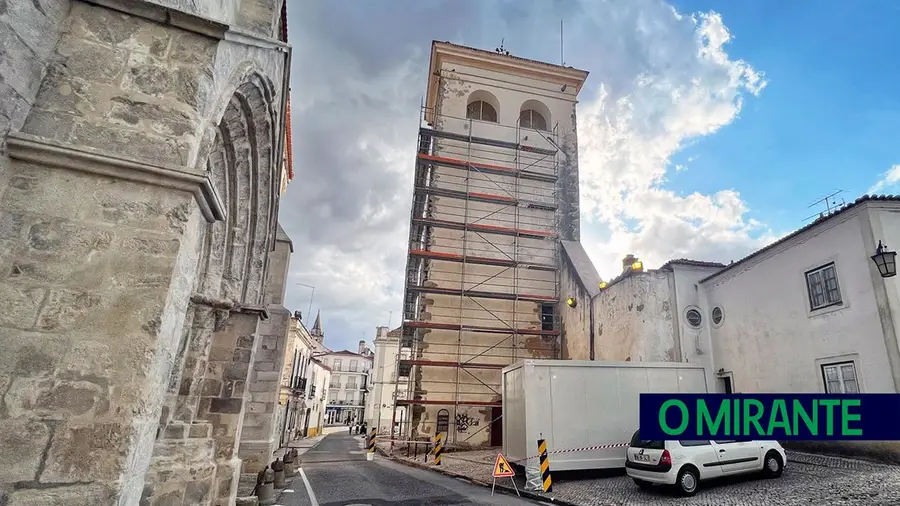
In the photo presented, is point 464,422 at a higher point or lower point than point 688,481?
higher

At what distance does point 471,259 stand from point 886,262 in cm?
1193

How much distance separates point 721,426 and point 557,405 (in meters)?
6.93

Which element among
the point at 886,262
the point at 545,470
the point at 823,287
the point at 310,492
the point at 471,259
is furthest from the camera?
the point at 471,259

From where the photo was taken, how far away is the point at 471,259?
17.8 metres

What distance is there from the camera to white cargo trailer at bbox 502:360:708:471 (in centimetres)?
915

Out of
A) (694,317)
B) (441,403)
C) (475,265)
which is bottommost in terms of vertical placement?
(441,403)

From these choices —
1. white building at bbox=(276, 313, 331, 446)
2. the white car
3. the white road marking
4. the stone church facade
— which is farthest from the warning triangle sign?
white building at bbox=(276, 313, 331, 446)

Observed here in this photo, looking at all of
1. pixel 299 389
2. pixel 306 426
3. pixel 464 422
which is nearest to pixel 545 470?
pixel 464 422

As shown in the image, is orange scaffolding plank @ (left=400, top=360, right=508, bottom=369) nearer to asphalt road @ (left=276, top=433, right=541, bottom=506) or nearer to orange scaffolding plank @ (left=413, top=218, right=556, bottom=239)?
asphalt road @ (left=276, top=433, right=541, bottom=506)

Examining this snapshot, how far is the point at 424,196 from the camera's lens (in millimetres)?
19438

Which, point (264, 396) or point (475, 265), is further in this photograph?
point (475, 265)

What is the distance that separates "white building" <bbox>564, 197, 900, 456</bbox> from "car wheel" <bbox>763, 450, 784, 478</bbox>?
6.49 ft

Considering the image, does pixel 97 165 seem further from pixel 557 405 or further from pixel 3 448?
pixel 557 405

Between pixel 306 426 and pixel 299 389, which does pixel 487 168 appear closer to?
pixel 299 389
